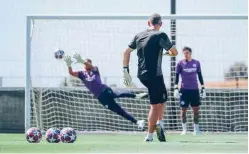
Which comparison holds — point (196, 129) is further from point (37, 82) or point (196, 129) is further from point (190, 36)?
point (37, 82)

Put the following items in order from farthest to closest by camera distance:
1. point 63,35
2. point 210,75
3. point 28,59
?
1. point 210,75
2. point 63,35
3. point 28,59

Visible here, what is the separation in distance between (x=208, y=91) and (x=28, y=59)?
479 centimetres

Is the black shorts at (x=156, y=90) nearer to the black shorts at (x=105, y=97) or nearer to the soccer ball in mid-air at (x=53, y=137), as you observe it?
the soccer ball in mid-air at (x=53, y=137)

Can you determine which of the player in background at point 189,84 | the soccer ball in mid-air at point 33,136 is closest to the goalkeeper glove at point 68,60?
the player in background at point 189,84

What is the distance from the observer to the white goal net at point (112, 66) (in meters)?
15.8

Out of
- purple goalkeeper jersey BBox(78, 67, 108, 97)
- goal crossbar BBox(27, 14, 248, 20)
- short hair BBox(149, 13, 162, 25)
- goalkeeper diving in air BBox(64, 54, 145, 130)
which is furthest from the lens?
purple goalkeeper jersey BBox(78, 67, 108, 97)

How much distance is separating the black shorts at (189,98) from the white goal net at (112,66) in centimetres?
101

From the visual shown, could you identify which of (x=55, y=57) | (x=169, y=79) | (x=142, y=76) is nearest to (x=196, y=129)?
(x=169, y=79)

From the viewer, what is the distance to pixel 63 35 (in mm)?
16203

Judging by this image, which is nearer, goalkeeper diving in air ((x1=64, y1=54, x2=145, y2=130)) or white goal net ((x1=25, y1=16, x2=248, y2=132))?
white goal net ((x1=25, y1=16, x2=248, y2=132))

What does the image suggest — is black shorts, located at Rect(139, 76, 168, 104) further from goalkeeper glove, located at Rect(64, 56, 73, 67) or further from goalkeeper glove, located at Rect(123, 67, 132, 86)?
goalkeeper glove, located at Rect(64, 56, 73, 67)

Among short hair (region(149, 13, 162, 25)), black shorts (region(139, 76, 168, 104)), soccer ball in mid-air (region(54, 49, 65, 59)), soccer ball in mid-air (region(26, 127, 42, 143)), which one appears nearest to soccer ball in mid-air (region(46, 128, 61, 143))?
soccer ball in mid-air (region(26, 127, 42, 143))

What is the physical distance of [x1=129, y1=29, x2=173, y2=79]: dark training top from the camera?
38.0 feet

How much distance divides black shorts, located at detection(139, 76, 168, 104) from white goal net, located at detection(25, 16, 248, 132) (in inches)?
142
